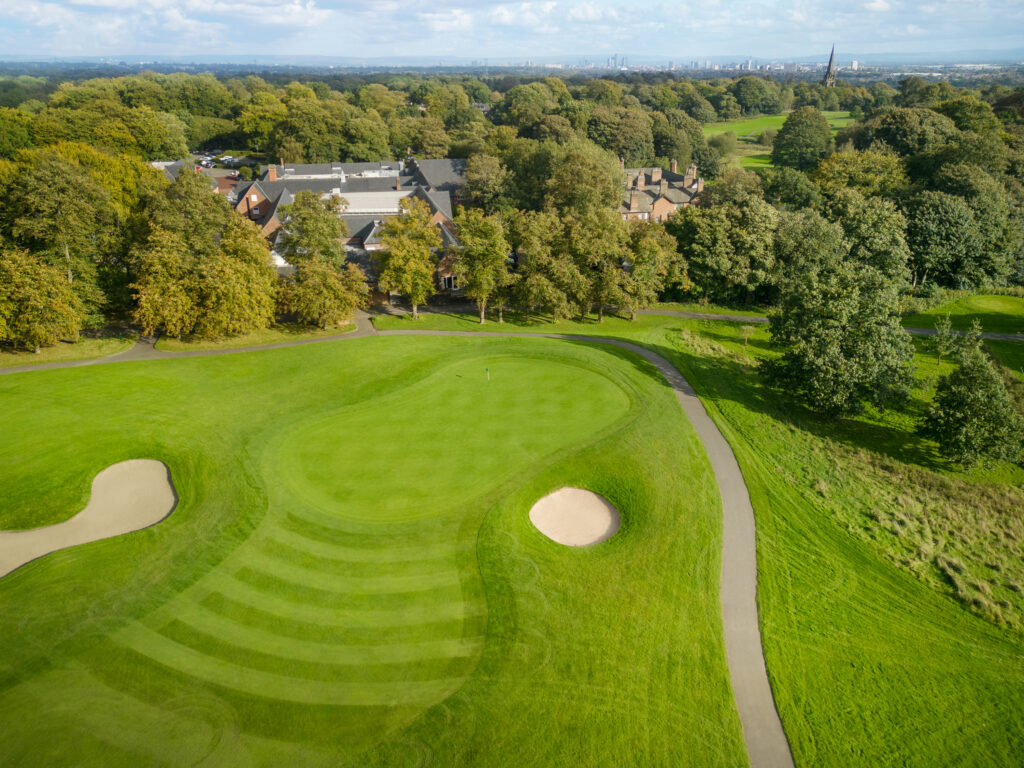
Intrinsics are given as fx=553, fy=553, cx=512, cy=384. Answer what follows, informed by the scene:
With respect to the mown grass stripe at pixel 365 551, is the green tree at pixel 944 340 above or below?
above

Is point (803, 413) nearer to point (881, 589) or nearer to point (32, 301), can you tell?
point (881, 589)

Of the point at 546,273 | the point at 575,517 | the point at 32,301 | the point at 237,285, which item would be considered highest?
the point at 237,285

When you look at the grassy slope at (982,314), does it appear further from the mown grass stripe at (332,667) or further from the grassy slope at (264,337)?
the grassy slope at (264,337)

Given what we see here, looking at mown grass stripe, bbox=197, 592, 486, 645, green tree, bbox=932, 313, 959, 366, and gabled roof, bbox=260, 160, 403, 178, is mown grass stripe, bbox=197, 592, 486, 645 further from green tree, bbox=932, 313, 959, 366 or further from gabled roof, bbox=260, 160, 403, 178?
gabled roof, bbox=260, 160, 403, 178

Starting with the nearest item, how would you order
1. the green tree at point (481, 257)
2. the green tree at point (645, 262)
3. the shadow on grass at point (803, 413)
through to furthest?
the shadow on grass at point (803, 413) → the green tree at point (481, 257) → the green tree at point (645, 262)

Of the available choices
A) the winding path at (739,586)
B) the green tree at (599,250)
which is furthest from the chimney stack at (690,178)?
the winding path at (739,586)

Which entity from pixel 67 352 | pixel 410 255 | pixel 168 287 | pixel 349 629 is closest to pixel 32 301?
pixel 67 352

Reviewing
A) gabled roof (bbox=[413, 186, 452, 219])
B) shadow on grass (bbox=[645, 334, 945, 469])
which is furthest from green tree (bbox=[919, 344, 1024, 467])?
gabled roof (bbox=[413, 186, 452, 219])
